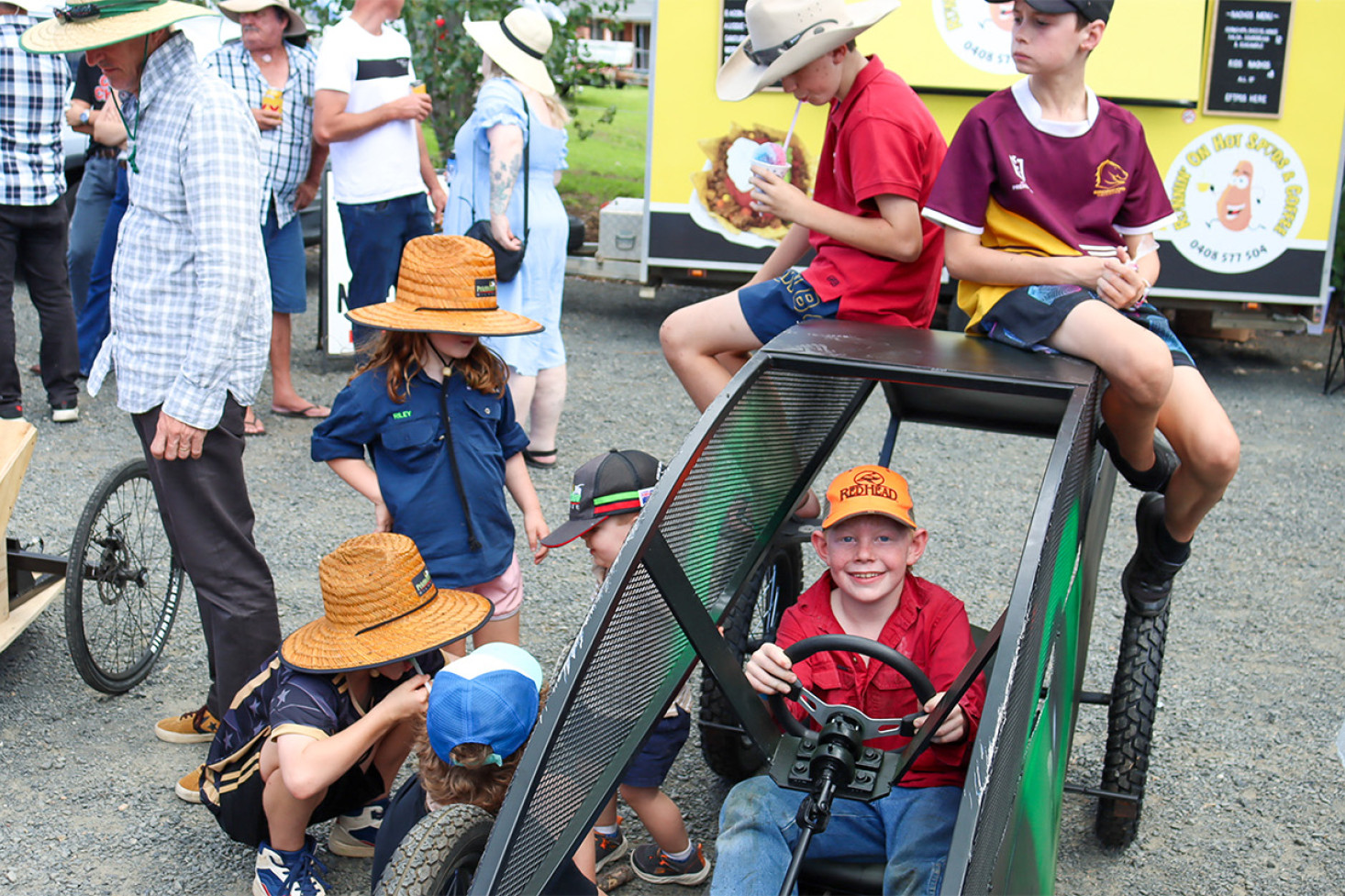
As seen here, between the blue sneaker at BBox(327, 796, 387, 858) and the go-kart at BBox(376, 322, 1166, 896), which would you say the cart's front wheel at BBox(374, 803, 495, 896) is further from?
the blue sneaker at BBox(327, 796, 387, 858)

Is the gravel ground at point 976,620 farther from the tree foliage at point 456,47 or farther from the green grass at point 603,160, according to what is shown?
the green grass at point 603,160

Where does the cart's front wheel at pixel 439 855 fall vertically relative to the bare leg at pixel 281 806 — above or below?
above

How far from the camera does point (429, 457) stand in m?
3.37

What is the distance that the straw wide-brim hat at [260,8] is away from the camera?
6152 millimetres

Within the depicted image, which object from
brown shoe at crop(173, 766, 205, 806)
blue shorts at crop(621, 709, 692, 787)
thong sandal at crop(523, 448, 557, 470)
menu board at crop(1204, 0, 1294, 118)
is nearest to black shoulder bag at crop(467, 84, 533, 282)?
thong sandal at crop(523, 448, 557, 470)

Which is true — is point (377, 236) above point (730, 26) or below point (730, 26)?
below

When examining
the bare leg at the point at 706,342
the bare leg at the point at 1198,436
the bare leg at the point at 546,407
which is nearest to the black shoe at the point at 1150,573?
the bare leg at the point at 1198,436

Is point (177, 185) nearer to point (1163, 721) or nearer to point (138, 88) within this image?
point (138, 88)

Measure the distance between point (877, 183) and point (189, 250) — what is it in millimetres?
1770

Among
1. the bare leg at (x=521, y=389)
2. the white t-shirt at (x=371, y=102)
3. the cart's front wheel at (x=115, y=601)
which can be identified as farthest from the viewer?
the white t-shirt at (x=371, y=102)

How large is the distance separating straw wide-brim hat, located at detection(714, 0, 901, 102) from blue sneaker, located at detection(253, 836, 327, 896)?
2197 mm

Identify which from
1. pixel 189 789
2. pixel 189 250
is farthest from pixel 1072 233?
pixel 189 789

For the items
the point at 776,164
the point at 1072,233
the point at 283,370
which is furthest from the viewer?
the point at 283,370

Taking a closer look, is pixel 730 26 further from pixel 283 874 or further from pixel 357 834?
pixel 283 874
